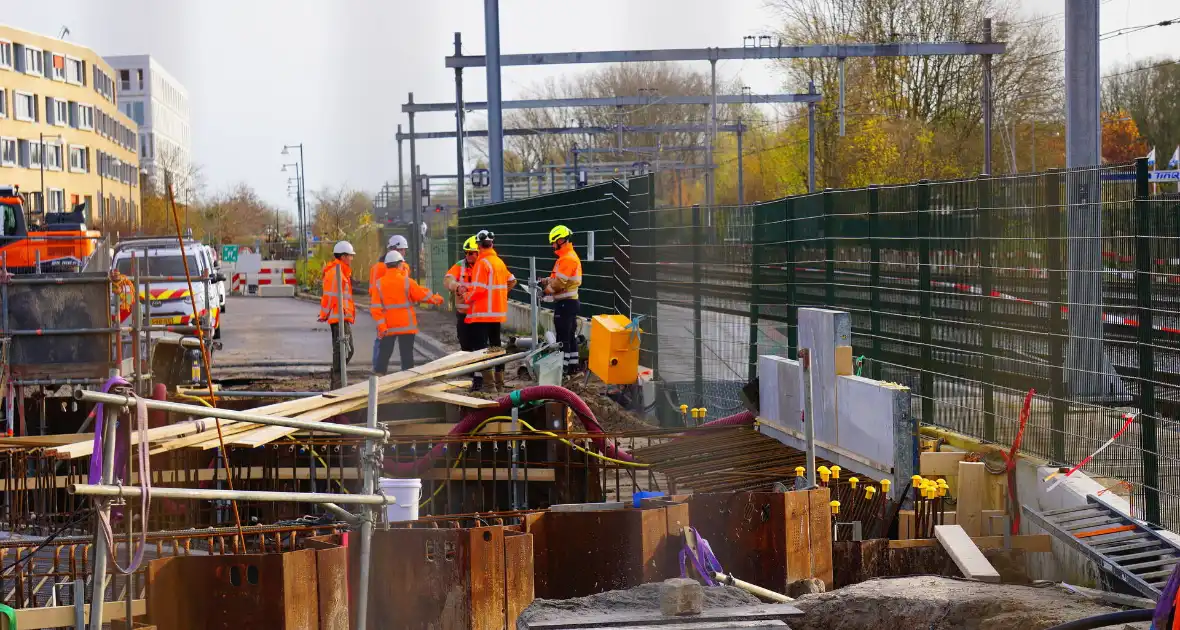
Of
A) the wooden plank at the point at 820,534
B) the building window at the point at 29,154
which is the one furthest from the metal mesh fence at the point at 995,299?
the building window at the point at 29,154

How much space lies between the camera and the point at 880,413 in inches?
347

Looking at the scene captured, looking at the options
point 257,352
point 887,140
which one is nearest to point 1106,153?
point 887,140

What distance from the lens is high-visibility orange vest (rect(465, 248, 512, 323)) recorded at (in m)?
17.8

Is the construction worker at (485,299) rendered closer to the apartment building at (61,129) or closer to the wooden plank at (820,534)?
the wooden plank at (820,534)

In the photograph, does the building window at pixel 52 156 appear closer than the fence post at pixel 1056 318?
No

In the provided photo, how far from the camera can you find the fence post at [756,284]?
13180mm

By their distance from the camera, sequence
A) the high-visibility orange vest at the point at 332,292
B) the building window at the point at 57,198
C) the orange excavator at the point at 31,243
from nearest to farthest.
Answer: the high-visibility orange vest at the point at 332,292, the orange excavator at the point at 31,243, the building window at the point at 57,198

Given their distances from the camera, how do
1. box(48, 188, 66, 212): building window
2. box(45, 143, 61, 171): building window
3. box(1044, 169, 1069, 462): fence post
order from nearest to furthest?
box(1044, 169, 1069, 462): fence post < box(45, 143, 61, 171): building window < box(48, 188, 66, 212): building window

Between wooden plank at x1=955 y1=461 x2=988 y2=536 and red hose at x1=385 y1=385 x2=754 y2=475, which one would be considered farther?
red hose at x1=385 y1=385 x2=754 y2=475

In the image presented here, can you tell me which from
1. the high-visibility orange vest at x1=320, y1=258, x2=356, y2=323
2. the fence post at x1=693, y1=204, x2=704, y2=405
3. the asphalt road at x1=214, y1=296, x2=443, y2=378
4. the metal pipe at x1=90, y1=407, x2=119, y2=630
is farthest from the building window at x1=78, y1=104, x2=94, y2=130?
the metal pipe at x1=90, y1=407, x2=119, y2=630

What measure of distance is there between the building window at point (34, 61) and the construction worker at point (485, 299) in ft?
255

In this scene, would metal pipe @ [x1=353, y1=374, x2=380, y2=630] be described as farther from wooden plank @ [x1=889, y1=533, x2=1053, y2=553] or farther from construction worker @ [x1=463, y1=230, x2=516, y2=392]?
construction worker @ [x1=463, y1=230, x2=516, y2=392]

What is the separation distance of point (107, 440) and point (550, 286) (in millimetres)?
13033

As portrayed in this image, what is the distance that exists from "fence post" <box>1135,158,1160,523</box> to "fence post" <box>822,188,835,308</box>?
428 centimetres
